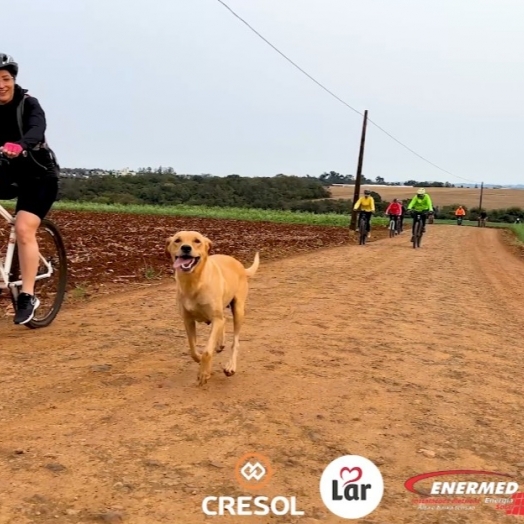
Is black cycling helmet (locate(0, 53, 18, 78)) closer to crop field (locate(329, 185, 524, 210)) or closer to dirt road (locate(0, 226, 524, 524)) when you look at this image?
dirt road (locate(0, 226, 524, 524))

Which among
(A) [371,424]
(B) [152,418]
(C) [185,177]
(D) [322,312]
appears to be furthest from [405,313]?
(C) [185,177]

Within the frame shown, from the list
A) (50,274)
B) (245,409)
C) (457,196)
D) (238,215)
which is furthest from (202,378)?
(457,196)

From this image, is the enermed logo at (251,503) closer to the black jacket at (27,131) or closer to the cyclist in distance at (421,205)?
the black jacket at (27,131)

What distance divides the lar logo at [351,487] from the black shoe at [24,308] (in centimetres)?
320

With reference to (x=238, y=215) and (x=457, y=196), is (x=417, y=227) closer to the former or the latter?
(x=238, y=215)

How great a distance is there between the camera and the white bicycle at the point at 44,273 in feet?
18.4

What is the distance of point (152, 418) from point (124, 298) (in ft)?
14.6

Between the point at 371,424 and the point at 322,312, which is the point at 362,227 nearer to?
the point at 322,312

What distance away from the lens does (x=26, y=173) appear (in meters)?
5.39

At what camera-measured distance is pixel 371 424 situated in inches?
152

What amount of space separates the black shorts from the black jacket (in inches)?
4.0

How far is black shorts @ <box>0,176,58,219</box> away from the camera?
539cm

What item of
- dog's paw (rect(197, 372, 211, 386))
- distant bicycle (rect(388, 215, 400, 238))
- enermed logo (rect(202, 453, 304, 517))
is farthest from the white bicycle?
distant bicycle (rect(388, 215, 400, 238))

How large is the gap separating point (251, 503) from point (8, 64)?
13.0 feet
